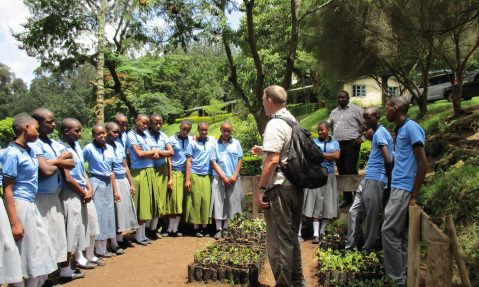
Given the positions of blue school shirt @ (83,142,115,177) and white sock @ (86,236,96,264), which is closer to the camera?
white sock @ (86,236,96,264)

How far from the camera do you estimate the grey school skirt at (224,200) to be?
7.70m

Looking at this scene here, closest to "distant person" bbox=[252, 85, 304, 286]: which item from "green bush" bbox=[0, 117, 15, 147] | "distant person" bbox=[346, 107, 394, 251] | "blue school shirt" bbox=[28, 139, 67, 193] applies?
"distant person" bbox=[346, 107, 394, 251]

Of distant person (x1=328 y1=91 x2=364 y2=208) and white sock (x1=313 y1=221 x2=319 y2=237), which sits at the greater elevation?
distant person (x1=328 y1=91 x2=364 y2=208)

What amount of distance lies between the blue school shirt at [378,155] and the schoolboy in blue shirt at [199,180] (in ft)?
10.2

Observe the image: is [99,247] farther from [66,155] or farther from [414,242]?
[414,242]

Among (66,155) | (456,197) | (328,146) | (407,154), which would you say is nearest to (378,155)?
(407,154)

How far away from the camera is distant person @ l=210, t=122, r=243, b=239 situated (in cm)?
767

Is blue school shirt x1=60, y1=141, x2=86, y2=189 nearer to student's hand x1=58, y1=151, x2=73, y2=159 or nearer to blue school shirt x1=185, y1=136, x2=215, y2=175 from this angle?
student's hand x1=58, y1=151, x2=73, y2=159

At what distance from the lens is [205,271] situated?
5.29 meters

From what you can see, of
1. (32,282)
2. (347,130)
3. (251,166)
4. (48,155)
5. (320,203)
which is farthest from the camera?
(251,166)

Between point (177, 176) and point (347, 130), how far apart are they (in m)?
3.11

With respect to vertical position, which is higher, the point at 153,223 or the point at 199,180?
the point at 199,180

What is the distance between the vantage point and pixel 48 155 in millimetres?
5066

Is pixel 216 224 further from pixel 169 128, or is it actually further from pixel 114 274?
pixel 169 128
